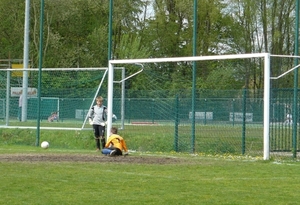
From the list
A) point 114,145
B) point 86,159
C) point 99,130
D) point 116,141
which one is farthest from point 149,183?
point 99,130

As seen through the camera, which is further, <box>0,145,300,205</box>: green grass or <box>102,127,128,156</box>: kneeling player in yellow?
<box>102,127,128,156</box>: kneeling player in yellow

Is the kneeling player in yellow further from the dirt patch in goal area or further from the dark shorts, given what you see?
the dark shorts

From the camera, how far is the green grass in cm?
1399

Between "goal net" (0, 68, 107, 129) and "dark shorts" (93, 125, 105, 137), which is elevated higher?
"goal net" (0, 68, 107, 129)

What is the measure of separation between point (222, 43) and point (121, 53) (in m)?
6.74

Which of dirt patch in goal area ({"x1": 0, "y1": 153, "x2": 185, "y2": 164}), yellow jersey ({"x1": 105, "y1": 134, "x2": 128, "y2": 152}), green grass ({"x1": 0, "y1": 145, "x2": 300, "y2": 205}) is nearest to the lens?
green grass ({"x1": 0, "y1": 145, "x2": 300, "y2": 205})

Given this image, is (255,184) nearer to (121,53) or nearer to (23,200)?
(23,200)

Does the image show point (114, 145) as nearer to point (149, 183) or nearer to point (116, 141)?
point (116, 141)

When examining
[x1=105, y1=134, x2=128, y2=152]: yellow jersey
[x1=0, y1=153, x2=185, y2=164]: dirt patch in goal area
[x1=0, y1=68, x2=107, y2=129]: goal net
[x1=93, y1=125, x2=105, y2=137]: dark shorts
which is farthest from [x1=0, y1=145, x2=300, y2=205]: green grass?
[x1=0, y1=68, x2=107, y2=129]: goal net

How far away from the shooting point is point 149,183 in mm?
16469

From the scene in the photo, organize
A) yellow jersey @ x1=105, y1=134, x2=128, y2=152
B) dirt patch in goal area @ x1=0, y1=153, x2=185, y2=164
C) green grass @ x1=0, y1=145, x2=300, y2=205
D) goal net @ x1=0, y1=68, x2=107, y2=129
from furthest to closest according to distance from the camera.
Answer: goal net @ x1=0, y1=68, x2=107, y2=129, yellow jersey @ x1=105, y1=134, x2=128, y2=152, dirt patch in goal area @ x1=0, y1=153, x2=185, y2=164, green grass @ x1=0, y1=145, x2=300, y2=205

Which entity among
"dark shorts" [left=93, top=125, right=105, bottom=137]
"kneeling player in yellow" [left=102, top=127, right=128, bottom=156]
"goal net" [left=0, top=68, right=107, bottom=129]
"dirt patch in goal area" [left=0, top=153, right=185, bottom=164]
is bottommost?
"dirt patch in goal area" [left=0, top=153, right=185, bottom=164]

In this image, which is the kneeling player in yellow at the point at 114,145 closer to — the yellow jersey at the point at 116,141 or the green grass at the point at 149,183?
the yellow jersey at the point at 116,141

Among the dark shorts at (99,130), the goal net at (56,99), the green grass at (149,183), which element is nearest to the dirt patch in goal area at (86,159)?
the green grass at (149,183)
